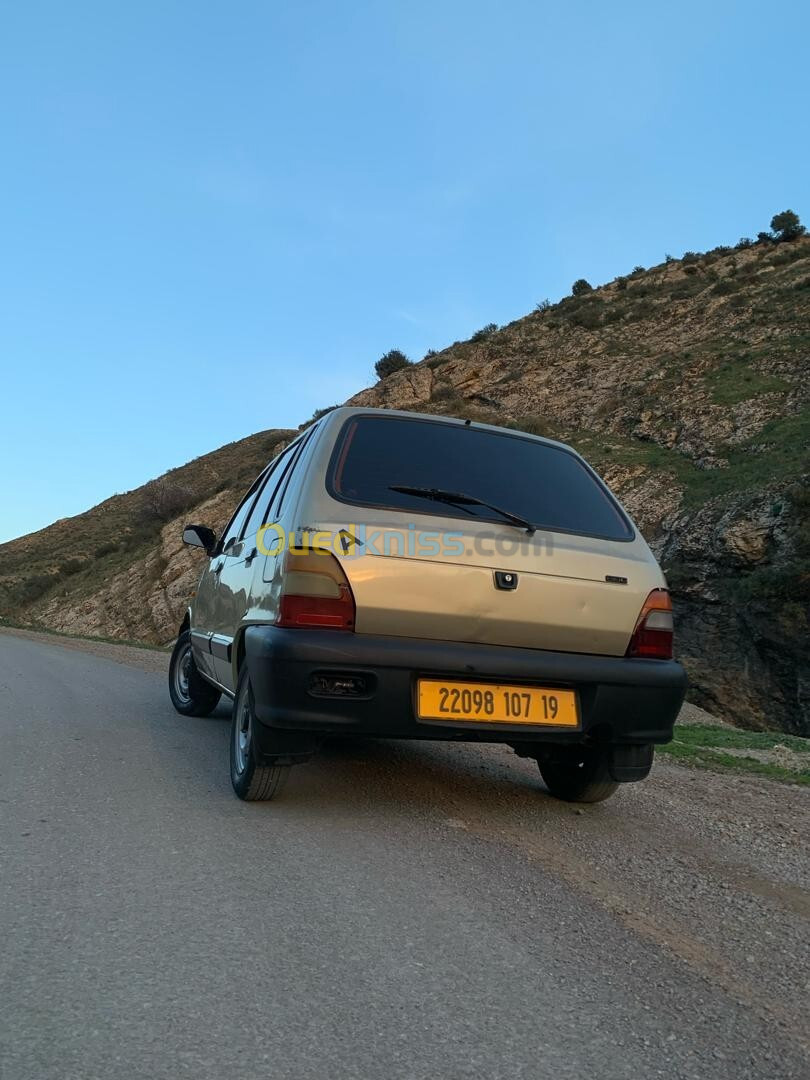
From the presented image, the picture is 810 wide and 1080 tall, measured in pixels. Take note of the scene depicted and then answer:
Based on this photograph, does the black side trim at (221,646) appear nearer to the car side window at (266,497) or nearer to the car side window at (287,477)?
the car side window at (266,497)

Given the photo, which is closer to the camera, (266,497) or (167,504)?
(266,497)

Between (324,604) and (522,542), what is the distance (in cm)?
95

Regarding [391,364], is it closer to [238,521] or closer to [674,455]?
[674,455]

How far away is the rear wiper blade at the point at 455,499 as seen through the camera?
12.5 ft

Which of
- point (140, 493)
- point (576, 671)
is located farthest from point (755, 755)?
point (140, 493)

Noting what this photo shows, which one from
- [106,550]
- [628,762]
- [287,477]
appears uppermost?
[106,550]

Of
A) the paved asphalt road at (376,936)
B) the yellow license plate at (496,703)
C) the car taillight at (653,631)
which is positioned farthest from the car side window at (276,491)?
the car taillight at (653,631)

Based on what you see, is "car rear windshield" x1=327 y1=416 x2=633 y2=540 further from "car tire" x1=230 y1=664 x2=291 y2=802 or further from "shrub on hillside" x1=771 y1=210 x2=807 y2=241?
"shrub on hillside" x1=771 y1=210 x2=807 y2=241

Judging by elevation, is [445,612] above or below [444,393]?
below

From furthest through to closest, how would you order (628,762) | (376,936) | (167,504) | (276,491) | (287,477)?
(167,504) < (276,491) < (287,477) < (628,762) < (376,936)

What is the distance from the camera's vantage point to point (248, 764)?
3.94 metres

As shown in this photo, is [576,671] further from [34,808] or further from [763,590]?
[763,590]

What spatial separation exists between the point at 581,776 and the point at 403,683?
1495mm

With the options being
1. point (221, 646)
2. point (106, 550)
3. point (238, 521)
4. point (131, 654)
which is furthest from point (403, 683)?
point (106, 550)
